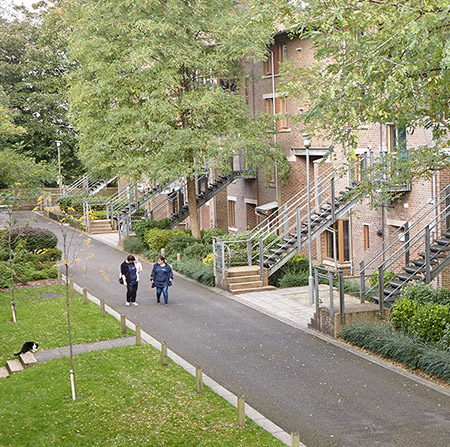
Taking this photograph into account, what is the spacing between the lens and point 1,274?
22844 mm

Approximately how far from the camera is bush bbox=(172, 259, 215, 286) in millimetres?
25302

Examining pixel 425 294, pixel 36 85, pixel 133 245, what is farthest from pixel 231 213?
pixel 36 85

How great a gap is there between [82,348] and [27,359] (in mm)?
1450

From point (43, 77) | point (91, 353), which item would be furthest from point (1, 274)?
point (43, 77)

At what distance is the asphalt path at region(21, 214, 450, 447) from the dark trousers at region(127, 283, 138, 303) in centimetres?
35

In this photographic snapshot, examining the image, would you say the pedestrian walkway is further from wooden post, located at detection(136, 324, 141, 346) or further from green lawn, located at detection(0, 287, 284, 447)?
green lawn, located at detection(0, 287, 284, 447)

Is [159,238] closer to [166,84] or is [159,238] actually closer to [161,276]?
[166,84]

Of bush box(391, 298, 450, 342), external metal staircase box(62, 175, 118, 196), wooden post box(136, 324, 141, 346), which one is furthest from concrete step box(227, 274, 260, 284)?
external metal staircase box(62, 175, 118, 196)

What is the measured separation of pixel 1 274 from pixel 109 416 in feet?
39.6

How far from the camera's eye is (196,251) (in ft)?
95.7

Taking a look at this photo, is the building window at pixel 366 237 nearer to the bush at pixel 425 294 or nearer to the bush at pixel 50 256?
the bush at pixel 425 294

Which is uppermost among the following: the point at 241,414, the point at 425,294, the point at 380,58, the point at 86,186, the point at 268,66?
the point at 268,66

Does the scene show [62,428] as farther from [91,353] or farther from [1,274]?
[1,274]

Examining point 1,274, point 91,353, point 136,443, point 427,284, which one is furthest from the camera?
point 1,274
